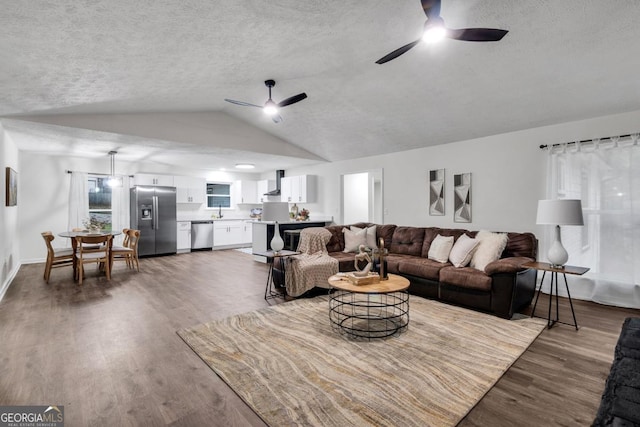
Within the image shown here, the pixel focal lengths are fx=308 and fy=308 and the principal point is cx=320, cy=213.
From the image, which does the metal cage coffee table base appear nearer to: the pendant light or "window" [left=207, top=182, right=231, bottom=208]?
the pendant light

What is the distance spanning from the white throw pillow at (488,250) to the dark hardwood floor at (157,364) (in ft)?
3.09

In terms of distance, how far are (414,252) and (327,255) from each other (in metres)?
1.42

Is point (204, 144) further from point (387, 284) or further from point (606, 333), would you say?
point (606, 333)

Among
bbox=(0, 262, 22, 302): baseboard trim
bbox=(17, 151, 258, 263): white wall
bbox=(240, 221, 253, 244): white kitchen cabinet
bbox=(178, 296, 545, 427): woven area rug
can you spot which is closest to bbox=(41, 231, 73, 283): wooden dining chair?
bbox=(0, 262, 22, 302): baseboard trim

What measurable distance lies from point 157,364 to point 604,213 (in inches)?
202

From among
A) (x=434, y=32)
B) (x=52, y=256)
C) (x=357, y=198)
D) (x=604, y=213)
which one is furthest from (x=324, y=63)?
(x=357, y=198)

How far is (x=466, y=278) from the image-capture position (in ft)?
12.2

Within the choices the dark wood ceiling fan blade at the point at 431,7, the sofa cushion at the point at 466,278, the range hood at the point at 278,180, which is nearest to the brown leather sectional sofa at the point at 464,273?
the sofa cushion at the point at 466,278

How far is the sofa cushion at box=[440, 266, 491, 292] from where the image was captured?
3570 millimetres

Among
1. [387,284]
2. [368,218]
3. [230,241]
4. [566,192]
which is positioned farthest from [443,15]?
[230,241]

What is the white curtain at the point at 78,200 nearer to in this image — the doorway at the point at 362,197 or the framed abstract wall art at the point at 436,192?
the doorway at the point at 362,197

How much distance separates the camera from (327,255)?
4.95m

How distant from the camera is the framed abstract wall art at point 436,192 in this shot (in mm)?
5414

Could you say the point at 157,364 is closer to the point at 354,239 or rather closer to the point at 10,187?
the point at 354,239
